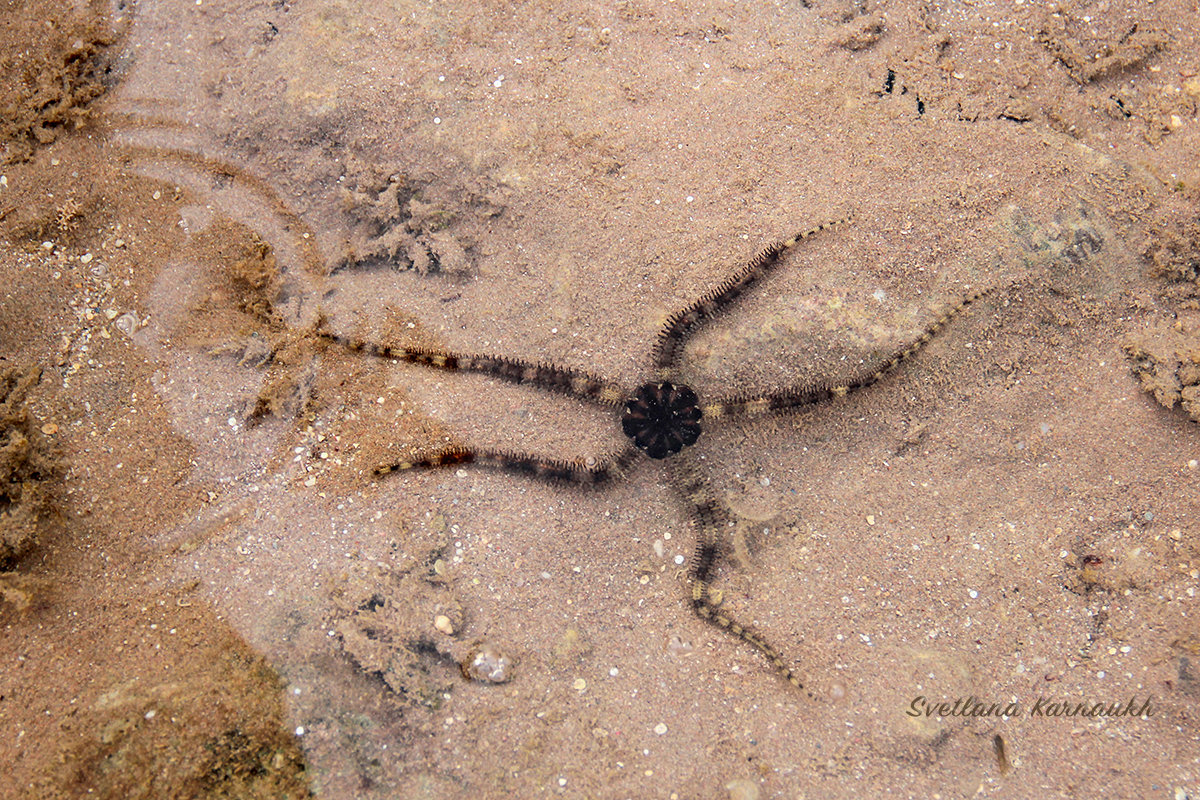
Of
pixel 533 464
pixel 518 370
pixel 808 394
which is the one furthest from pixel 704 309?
pixel 533 464

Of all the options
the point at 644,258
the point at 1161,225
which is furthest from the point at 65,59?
the point at 1161,225

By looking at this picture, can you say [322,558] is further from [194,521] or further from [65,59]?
[65,59]

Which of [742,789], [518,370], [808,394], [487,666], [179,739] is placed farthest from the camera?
[518,370]

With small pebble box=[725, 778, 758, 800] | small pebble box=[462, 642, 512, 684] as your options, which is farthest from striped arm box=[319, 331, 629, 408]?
small pebble box=[725, 778, 758, 800]

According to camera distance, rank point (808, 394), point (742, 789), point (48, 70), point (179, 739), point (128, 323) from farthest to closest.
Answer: point (48, 70), point (128, 323), point (808, 394), point (742, 789), point (179, 739)

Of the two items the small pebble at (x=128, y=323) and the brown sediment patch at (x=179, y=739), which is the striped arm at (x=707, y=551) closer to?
the brown sediment patch at (x=179, y=739)

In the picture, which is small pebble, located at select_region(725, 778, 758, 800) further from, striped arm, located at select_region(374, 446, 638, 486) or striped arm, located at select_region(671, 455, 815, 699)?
striped arm, located at select_region(374, 446, 638, 486)

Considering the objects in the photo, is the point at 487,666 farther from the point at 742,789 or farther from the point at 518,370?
the point at 518,370
